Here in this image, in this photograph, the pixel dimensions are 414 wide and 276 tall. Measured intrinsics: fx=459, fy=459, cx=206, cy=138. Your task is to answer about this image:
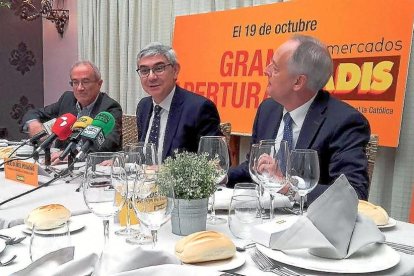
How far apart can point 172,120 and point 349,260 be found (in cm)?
→ 162

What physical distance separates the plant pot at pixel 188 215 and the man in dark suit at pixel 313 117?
2.24 feet

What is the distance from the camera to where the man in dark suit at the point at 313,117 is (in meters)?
1.66

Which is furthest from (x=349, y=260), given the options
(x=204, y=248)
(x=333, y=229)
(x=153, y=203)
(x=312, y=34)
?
(x=312, y=34)

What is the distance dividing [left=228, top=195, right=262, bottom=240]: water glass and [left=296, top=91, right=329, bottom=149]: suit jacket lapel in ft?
2.53

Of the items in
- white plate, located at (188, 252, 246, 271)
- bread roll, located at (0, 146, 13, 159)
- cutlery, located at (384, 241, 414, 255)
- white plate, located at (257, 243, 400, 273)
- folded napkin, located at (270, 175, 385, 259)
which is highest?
folded napkin, located at (270, 175, 385, 259)

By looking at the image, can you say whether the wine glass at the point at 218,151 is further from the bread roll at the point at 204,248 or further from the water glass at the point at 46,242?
the water glass at the point at 46,242

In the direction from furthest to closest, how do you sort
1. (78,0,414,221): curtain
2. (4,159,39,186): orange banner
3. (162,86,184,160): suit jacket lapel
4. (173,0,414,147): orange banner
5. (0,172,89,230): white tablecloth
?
(78,0,414,221): curtain
(162,86,184,160): suit jacket lapel
(173,0,414,147): orange banner
(4,159,39,186): orange banner
(0,172,89,230): white tablecloth

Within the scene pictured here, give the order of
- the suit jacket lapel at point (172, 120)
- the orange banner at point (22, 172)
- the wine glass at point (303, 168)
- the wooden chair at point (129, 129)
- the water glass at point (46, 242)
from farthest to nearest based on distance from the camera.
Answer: the wooden chair at point (129, 129) < the suit jacket lapel at point (172, 120) < the orange banner at point (22, 172) < the wine glass at point (303, 168) < the water glass at point (46, 242)

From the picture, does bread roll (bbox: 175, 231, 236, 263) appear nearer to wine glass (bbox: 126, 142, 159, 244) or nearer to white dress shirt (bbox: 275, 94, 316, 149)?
wine glass (bbox: 126, 142, 159, 244)

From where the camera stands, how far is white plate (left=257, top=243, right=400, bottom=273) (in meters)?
0.84

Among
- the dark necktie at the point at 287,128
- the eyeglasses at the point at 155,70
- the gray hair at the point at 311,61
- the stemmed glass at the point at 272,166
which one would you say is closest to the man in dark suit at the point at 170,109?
the eyeglasses at the point at 155,70

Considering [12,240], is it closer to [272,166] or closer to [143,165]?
[143,165]

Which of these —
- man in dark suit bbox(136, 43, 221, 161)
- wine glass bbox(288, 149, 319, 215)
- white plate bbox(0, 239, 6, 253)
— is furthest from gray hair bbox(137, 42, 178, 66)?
white plate bbox(0, 239, 6, 253)

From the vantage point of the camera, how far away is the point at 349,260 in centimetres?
88
